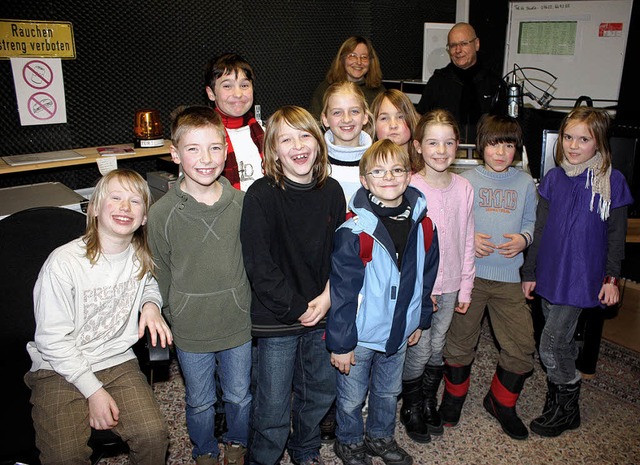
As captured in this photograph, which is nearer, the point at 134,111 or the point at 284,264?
the point at 284,264

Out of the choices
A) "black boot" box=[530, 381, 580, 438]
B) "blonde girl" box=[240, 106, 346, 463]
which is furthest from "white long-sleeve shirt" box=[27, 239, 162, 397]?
"black boot" box=[530, 381, 580, 438]

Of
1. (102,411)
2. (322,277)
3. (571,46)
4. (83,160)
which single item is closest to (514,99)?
(571,46)

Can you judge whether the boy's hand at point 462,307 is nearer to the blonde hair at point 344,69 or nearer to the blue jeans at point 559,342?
the blue jeans at point 559,342

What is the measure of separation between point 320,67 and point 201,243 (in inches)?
97.4

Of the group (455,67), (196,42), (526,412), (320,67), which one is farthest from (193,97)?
(526,412)

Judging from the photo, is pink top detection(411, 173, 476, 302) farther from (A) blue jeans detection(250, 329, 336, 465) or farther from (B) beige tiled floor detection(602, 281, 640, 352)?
(B) beige tiled floor detection(602, 281, 640, 352)

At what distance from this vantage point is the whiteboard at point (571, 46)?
3.31 m

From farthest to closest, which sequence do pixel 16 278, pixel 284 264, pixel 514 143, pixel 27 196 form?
pixel 27 196 → pixel 514 143 → pixel 284 264 → pixel 16 278

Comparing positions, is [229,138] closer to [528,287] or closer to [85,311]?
[85,311]

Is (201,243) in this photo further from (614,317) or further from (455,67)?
(614,317)

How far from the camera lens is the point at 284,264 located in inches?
67.2

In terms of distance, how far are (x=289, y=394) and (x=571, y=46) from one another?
10.1ft

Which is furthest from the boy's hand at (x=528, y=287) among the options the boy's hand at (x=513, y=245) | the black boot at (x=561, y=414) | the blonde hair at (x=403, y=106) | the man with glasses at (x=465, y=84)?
the man with glasses at (x=465, y=84)

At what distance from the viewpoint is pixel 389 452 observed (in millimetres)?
1978
